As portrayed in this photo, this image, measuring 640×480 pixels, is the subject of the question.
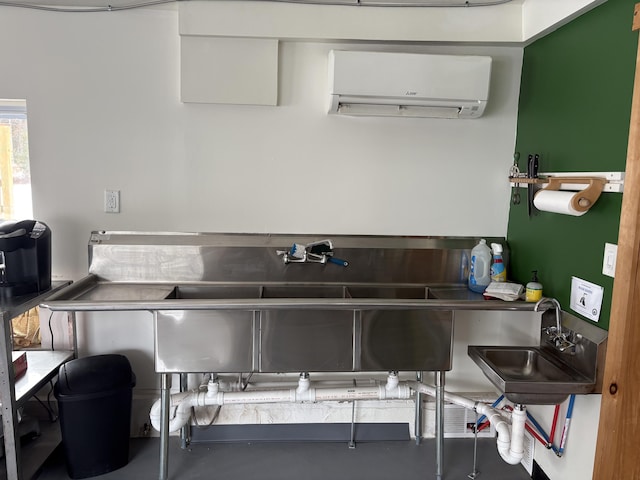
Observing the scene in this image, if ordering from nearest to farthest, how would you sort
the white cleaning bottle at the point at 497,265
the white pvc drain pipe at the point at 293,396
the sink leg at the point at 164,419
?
the sink leg at the point at 164,419, the white pvc drain pipe at the point at 293,396, the white cleaning bottle at the point at 497,265

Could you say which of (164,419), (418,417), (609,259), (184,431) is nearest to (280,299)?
(164,419)

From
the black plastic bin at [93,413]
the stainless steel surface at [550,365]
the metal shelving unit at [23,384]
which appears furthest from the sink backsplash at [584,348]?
the metal shelving unit at [23,384]

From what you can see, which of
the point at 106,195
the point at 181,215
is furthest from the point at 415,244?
the point at 106,195

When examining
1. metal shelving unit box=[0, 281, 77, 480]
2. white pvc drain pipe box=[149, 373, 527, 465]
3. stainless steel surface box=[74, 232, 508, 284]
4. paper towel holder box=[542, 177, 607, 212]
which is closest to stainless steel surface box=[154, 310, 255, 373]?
white pvc drain pipe box=[149, 373, 527, 465]

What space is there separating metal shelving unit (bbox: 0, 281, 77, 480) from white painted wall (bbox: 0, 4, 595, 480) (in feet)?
0.66

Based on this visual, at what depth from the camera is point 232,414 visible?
2.38 metres

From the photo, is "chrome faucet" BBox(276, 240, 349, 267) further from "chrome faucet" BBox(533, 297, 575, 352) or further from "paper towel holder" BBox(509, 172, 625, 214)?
"paper towel holder" BBox(509, 172, 625, 214)

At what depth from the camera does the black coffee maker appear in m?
A: 1.91

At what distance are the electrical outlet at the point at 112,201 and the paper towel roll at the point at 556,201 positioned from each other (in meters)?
1.90

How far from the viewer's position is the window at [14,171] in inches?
93.9

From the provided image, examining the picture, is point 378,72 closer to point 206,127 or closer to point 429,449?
point 206,127

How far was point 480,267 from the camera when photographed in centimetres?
227

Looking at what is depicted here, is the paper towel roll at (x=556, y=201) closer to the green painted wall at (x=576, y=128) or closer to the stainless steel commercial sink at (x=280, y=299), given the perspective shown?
the green painted wall at (x=576, y=128)

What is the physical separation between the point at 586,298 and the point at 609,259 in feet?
0.65
